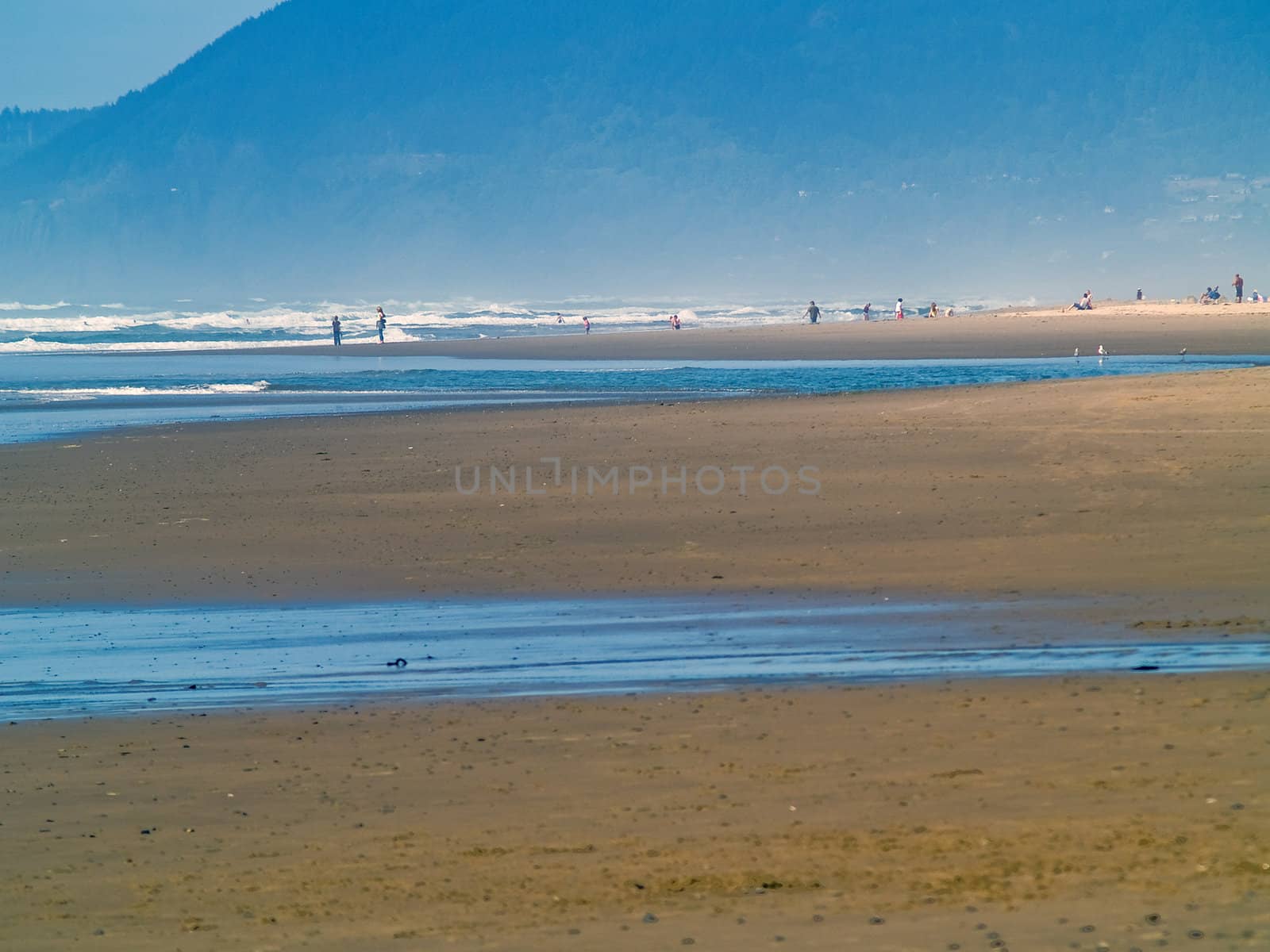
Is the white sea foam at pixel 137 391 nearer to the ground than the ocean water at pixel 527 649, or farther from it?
farther from it

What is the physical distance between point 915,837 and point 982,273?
15821 cm

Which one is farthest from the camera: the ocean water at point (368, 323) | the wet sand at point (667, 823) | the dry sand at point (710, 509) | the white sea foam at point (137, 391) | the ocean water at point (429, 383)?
the ocean water at point (368, 323)

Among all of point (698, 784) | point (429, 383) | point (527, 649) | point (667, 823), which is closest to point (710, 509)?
point (527, 649)

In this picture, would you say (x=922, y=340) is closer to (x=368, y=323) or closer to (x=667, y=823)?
(x=667, y=823)

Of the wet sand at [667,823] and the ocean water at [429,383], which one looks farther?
the ocean water at [429,383]

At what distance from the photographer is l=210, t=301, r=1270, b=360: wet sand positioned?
3803cm

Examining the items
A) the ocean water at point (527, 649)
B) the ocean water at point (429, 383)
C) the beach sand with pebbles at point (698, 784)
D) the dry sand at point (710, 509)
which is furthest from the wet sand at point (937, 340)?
the ocean water at point (527, 649)

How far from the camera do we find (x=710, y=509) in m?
13.2

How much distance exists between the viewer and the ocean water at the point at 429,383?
25.9 metres

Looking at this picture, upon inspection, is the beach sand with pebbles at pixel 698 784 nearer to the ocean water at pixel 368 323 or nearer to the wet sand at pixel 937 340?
the wet sand at pixel 937 340

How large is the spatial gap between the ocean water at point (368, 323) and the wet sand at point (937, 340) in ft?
31.3

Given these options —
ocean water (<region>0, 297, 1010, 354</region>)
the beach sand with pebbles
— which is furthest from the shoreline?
the beach sand with pebbles

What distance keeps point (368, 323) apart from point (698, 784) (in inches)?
3234

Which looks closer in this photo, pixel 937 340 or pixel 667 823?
pixel 667 823
